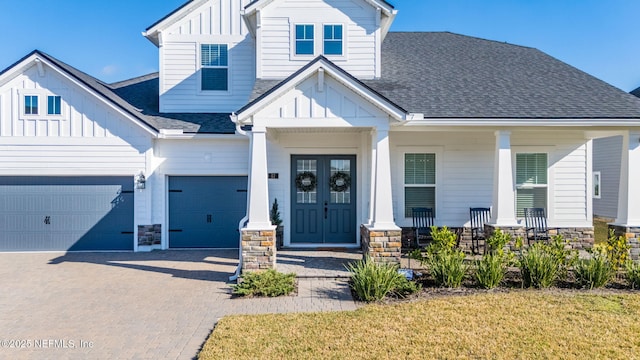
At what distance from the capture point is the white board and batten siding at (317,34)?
9.84 metres

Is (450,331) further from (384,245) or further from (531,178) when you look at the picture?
(531,178)

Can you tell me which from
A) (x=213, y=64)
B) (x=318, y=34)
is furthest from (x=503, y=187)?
(x=213, y=64)

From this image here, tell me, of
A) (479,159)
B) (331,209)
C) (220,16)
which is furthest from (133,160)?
(479,159)

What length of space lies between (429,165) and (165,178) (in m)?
7.18

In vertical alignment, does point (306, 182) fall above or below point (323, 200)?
above

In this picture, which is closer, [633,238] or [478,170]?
[633,238]

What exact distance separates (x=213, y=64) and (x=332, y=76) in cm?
525

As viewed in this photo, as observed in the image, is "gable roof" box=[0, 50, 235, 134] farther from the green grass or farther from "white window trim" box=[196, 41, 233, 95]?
the green grass

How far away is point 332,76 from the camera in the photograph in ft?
23.7

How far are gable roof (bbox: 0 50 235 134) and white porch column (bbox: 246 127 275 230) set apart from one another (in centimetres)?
294

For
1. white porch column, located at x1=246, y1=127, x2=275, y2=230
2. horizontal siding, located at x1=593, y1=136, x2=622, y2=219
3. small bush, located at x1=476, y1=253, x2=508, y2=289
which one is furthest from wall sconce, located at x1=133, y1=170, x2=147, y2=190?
horizontal siding, located at x1=593, y1=136, x2=622, y2=219

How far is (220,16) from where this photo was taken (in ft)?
36.1

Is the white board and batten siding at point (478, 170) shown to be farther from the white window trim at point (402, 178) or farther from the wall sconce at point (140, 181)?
the wall sconce at point (140, 181)

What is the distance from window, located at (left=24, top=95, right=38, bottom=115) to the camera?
978 cm
